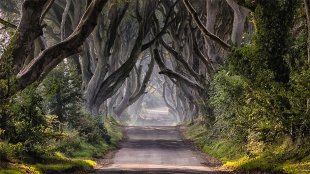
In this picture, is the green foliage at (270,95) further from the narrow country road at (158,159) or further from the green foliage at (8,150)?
the green foliage at (8,150)

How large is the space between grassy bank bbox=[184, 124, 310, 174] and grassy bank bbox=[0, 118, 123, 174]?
5953 mm

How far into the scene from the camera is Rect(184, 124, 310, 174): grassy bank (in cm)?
1514

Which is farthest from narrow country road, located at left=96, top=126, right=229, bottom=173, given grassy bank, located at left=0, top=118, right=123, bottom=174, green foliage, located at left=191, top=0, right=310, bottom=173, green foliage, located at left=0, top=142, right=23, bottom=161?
green foliage, located at left=0, top=142, right=23, bottom=161

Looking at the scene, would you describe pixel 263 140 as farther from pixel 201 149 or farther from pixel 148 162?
pixel 201 149

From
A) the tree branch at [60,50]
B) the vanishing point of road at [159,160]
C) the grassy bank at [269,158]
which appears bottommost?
the vanishing point of road at [159,160]

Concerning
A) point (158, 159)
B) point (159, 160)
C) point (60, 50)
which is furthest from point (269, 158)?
A: point (60, 50)

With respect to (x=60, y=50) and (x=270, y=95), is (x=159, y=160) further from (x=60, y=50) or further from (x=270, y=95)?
(x=60, y=50)

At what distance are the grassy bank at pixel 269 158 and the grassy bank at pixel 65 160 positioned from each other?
5.95m

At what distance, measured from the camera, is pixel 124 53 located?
44625 millimetres

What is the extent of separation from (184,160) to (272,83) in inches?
302

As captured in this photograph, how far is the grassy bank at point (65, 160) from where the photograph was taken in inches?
550

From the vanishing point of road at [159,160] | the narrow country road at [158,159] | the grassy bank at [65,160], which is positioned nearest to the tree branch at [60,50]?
the grassy bank at [65,160]

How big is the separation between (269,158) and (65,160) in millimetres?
7388

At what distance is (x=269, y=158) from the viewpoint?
17.8 metres
